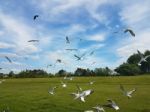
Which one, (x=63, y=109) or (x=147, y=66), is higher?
(x=147, y=66)

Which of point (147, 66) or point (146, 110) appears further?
point (147, 66)

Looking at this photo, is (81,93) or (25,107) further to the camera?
(25,107)

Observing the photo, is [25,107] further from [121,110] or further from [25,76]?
[25,76]

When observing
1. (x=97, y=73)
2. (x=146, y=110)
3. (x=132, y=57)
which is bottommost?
(x=146, y=110)

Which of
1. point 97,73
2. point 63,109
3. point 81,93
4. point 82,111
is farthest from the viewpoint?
point 97,73

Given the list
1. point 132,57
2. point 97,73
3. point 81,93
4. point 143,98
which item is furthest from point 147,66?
point 81,93

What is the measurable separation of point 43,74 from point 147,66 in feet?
206

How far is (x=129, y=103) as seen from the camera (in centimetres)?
3222

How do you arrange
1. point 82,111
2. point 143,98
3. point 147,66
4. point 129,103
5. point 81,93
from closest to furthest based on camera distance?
point 81,93 → point 82,111 → point 129,103 → point 143,98 → point 147,66

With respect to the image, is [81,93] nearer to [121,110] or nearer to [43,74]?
[121,110]

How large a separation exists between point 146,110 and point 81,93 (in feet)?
45.7

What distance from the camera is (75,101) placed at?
1346 inches

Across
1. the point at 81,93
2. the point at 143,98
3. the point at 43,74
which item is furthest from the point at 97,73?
the point at 81,93

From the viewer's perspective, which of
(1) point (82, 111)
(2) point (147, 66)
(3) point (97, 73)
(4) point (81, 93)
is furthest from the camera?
(2) point (147, 66)
